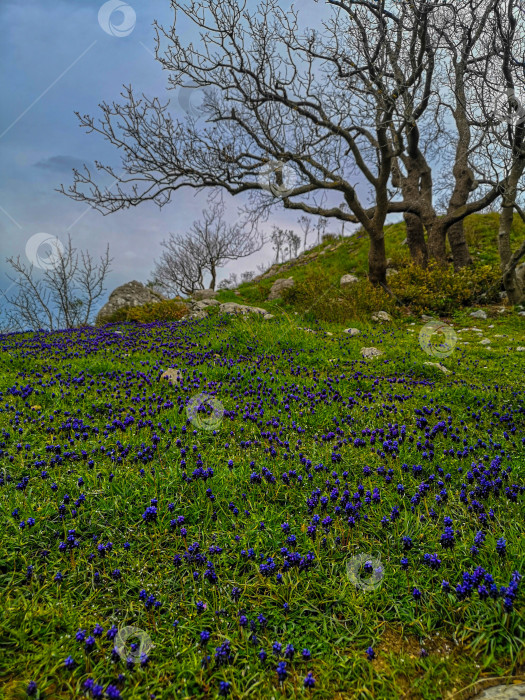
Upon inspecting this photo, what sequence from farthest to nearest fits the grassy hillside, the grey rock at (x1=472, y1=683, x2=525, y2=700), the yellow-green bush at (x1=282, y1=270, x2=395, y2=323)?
the grassy hillside
the yellow-green bush at (x1=282, y1=270, x2=395, y2=323)
the grey rock at (x1=472, y1=683, x2=525, y2=700)

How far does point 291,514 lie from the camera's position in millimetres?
3277

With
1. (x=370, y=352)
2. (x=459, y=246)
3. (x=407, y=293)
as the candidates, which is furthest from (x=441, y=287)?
(x=370, y=352)

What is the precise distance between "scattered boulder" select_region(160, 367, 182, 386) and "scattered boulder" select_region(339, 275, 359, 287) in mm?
13426

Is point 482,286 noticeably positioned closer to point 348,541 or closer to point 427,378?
point 427,378

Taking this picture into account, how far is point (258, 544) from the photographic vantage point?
9.50 ft

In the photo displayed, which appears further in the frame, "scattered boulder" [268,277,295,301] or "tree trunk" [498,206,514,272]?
"scattered boulder" [268,277,295,301]

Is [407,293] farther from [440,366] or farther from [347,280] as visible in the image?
[440,366]

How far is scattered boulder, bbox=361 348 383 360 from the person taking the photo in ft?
27.2

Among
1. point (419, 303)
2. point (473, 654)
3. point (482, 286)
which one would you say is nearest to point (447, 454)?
point (473, 654)

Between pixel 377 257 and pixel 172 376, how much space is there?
12.7 meters

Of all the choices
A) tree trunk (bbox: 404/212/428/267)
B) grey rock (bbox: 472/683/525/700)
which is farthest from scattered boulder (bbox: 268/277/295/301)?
grey rock (bbox: 472/683/525/700)

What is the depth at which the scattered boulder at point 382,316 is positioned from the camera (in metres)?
13.0

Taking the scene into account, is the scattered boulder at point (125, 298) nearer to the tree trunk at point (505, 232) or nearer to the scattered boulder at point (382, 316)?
the scattered boulder at point (382, 316)

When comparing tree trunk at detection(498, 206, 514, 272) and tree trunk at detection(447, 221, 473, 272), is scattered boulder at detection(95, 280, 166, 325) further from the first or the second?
tree trunk at detection(498, 206, 514, 272)
